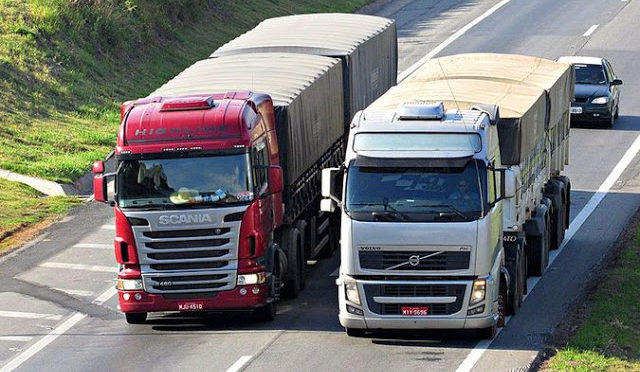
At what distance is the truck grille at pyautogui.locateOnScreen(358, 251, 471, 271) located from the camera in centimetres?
2170

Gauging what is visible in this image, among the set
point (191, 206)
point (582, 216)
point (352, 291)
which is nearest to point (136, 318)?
point (191, 206)

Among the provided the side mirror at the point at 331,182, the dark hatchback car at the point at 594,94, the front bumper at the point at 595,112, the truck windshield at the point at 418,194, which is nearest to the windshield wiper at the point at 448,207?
the truck windshield at the point at 418,194

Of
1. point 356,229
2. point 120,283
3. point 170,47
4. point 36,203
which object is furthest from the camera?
point 170,47

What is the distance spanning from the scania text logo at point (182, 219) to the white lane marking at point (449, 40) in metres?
23.0

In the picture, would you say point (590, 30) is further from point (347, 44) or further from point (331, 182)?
point (331, 182)

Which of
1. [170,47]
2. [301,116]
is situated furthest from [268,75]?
[170,47]

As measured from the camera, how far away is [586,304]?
81.4 ft

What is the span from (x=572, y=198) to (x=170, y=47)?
679 inches

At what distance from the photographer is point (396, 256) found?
2178cm

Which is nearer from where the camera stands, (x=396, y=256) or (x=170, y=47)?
(x=396, y=256)

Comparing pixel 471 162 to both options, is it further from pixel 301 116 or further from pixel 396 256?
pixel 301 116

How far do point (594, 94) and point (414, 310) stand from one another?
1998cm

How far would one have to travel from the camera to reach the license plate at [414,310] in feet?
72.0

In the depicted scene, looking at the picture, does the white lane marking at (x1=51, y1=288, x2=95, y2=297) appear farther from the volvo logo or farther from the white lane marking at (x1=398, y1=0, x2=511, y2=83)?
the white lane marking at (x1=398, y1=0, x2=511, y2=83)
